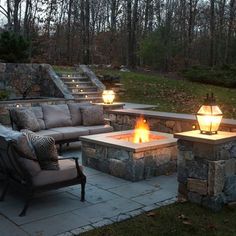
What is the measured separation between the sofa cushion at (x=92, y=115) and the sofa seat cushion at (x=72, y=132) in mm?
367

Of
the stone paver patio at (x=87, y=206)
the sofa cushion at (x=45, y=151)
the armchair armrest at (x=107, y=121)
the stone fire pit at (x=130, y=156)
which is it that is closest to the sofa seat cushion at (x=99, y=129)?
the armchair armrest at (x=107, y=121)

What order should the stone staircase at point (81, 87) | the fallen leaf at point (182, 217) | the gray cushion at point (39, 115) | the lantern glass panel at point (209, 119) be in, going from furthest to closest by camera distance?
the stone staircase at point (81, 87)
the gray cushion at point (39, 115)
the lantern glass panel at point (209, 119)
the fallen leaf at point (182, 217)

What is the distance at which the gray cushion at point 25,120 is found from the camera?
6.82 metres

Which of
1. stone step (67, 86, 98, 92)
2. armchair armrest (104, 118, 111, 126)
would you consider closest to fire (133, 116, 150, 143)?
armchair armrest (104, 118, 111, 126)

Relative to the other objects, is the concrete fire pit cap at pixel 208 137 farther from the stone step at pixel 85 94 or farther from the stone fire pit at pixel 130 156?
the stone step at pixel 85 94

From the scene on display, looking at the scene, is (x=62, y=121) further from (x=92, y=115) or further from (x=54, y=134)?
(x=54, y=134)

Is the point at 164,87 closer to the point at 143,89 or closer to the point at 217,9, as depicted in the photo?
the point at 143,89

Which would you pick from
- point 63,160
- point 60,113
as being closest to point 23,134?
point 63,160

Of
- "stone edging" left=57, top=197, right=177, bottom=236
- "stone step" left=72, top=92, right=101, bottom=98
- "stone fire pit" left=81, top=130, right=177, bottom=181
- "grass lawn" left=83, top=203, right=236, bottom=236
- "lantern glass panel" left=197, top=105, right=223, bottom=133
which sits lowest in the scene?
"grass lawn" left=83, top=203, right=236, bottom=236

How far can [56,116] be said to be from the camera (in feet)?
24.6

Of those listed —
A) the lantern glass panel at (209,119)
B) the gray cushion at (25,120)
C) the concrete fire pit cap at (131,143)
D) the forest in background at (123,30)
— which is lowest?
the concrete fire pit cap at (131,143)

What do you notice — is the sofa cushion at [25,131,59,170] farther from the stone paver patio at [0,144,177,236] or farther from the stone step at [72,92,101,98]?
the stone step at [72,92,101,98]

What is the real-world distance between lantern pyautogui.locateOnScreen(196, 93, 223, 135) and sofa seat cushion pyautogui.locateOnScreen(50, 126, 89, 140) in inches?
123

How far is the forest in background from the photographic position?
21.8m
